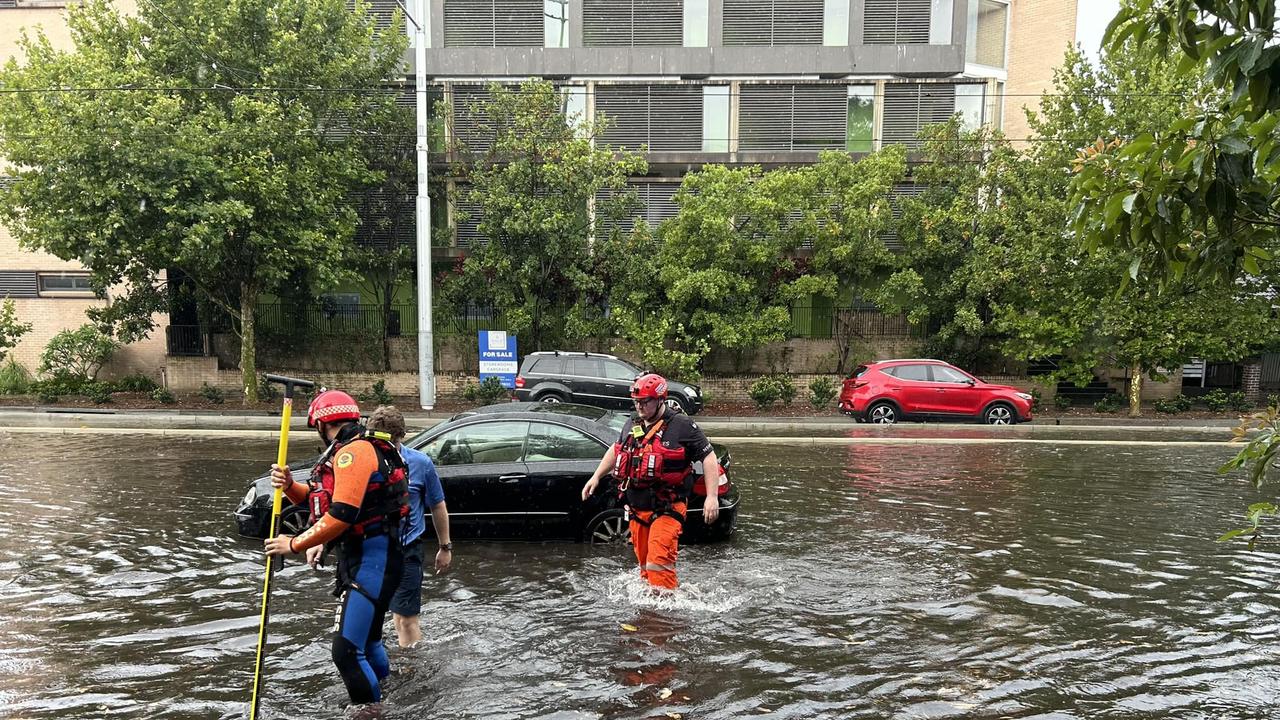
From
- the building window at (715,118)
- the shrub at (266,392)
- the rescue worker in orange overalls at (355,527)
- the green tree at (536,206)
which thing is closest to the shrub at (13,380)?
the shrub at (266,392)

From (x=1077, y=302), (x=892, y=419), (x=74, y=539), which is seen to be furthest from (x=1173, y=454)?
(x=74, y=539)

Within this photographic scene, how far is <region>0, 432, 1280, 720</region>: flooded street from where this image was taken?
461cm

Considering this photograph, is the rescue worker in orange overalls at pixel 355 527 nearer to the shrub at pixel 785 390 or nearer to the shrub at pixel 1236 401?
the shrub at pixel 785 390

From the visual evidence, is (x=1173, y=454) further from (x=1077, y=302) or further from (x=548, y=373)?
(x=548, y=373)

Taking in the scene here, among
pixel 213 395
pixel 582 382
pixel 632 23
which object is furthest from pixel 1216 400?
pixel 213 395

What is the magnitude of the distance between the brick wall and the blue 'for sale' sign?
67.5ft

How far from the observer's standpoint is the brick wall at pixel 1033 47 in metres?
29.2

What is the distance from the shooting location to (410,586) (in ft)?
16.0

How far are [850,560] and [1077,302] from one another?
49.5 feet

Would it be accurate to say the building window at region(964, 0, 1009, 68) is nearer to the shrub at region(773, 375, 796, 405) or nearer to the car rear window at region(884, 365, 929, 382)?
the shrub at region(773, 375, 796, 405)

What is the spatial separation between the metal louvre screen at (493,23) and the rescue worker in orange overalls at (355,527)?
Result: 2267 cm

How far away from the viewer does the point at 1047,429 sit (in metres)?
16.3

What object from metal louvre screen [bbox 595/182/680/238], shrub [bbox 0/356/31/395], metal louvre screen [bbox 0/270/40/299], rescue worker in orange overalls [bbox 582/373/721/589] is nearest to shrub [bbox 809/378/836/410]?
metal louvre screen [bbox 595/182/680/238]

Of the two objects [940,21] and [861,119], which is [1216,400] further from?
[940,21]
